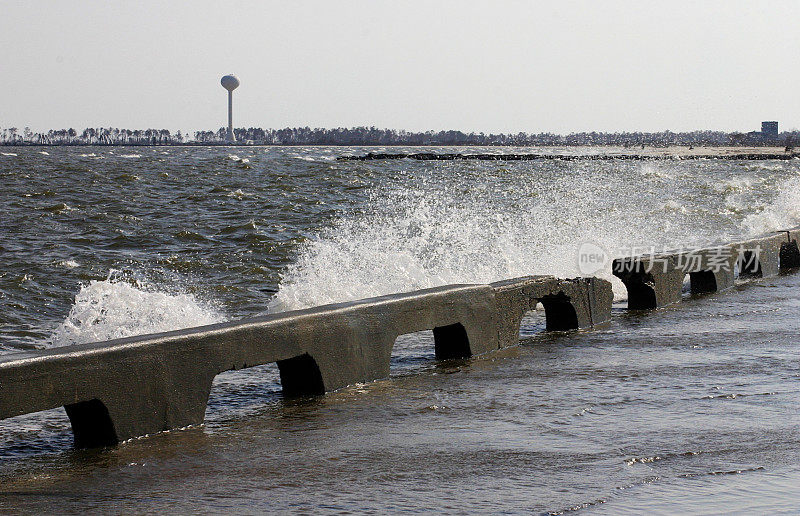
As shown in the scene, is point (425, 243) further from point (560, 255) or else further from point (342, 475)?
point (342, 475)

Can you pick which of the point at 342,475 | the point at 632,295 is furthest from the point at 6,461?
the point at 632,295

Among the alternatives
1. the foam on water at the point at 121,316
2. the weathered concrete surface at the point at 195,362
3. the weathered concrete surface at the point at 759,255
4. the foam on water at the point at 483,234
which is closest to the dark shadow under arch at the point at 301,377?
the weathered concrete surface at the point at 195,362

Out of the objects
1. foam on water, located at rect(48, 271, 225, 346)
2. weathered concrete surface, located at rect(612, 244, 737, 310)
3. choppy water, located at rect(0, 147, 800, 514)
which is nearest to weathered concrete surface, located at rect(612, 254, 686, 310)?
weathered concrete surface, located at rect(612, 244, 737, 310)

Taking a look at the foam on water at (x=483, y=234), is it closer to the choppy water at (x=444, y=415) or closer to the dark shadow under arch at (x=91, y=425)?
the choppy water at (x=444, y=415)

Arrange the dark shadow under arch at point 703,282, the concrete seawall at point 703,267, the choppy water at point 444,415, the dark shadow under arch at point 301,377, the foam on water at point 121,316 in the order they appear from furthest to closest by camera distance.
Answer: the dark shadow under arch at point 703,282 < the concrete seawall at point 703,267 < the foam on water at point 121,316 < the dark shadow under arch at point 301,377 < the choppy water at point 444,415

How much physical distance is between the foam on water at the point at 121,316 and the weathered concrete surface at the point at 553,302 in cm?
397

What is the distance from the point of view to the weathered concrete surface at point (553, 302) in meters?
8.44

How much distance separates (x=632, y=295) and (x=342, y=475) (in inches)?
277

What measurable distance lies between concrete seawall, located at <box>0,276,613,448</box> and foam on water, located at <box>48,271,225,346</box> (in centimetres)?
401

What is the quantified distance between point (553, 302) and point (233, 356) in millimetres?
4450

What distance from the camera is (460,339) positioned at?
801cm

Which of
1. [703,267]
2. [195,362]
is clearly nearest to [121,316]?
[195,362]

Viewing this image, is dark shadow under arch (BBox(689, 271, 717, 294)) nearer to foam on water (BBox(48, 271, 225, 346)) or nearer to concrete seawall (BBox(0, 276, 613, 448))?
concrete seawall (BBox(0, 276, 613, 448))

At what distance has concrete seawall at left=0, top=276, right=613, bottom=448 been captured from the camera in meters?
5.00
